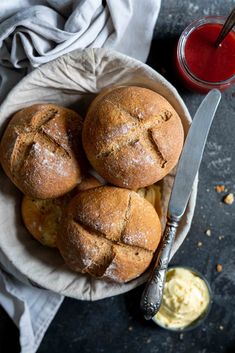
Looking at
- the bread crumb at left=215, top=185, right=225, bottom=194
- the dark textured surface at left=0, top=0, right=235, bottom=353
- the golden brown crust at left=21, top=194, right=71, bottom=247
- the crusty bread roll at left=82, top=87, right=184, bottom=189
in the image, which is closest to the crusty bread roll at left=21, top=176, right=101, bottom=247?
the golden brown crust at left=21, top=194, right=71, bottom=247

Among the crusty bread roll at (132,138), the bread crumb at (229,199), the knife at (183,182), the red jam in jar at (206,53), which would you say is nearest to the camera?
the crusty bread roll at (132,138)

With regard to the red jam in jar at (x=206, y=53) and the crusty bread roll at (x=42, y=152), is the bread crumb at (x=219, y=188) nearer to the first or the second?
the red jam in jar at (x=206, y=53)

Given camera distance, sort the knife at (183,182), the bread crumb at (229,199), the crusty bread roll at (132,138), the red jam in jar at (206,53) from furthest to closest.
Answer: the bread crumb at (229,199) < the red jam in jar at (206,53) < the knife at (183,182) < the crusty bread roll at (132,138)

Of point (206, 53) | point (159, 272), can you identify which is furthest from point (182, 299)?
point (206, 53)

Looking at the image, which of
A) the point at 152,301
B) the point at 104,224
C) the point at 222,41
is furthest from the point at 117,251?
the point at 222,41

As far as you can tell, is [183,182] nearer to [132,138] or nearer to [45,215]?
[132,138]

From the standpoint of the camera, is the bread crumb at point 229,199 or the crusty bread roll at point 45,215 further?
the bread crumb at point 229,199

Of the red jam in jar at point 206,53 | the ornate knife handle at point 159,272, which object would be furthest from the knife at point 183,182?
the red jam in jar at point 206,53
